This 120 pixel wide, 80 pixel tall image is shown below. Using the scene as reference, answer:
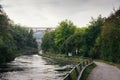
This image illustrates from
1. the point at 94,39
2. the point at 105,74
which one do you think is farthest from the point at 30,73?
the point at 94,39

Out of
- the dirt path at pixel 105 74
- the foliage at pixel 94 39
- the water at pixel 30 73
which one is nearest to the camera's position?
the dirt path at pixel 105 74

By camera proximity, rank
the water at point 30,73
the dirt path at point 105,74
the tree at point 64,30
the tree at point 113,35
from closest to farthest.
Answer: the dirt path at point 105,74 → the water at point 30,73 → the tree at point 113,35 → the tree at point 64,30

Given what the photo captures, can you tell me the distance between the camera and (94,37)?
304ft

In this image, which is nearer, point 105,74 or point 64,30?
point 105,74

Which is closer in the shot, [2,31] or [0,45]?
[0,45]

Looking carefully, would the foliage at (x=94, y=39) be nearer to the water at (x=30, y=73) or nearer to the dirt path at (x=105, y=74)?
the water at (x=30, y=73)

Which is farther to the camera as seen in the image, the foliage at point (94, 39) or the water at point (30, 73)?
the foliage at point (94, 39)

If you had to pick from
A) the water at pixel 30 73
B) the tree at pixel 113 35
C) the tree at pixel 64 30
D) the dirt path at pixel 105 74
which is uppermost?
the tree at pixel 64 30

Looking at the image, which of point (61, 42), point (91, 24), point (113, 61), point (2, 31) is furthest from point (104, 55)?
point (61, 42)

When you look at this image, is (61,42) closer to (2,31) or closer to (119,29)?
(2,31)

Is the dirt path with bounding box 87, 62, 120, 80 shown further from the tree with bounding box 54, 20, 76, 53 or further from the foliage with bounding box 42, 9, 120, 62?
the tree with bounding box 54, 20, 76, 53

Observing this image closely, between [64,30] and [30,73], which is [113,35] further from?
[64,30]

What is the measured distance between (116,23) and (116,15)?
1.62 meters

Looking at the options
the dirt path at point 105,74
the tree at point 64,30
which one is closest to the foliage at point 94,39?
the tree at point 64,30
